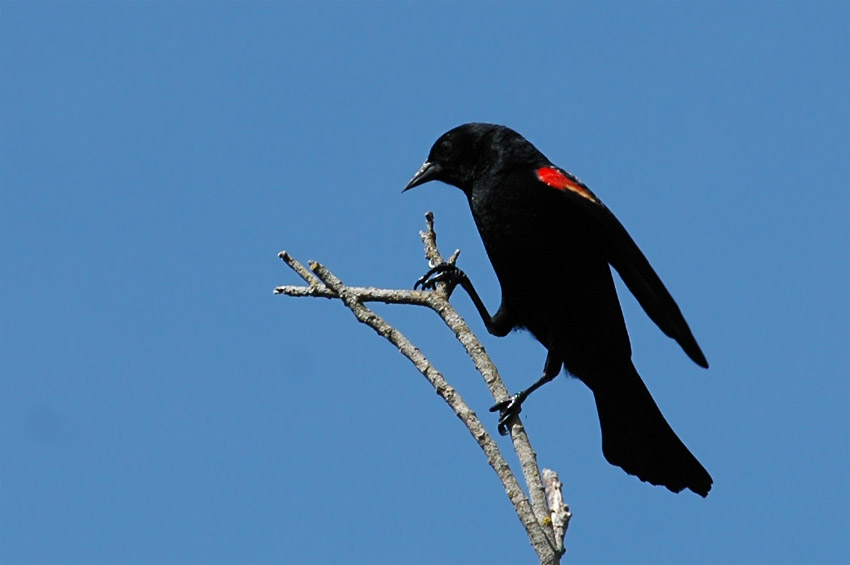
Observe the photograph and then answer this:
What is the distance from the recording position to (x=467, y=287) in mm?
5219

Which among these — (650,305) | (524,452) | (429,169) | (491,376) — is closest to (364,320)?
(491,376)

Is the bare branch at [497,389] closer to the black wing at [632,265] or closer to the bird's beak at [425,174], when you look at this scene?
the black wing at [632,265]

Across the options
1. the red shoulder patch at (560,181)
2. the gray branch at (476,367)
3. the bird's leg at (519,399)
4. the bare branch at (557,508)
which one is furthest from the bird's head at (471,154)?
the bare branch at (557,508)

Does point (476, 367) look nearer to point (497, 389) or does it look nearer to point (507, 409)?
point (497, 389)

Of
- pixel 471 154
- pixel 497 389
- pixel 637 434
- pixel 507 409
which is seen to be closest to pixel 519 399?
pixel 507 409

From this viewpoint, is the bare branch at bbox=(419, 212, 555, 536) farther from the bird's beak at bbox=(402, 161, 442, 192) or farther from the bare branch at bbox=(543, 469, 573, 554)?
the bird's beak at bbox=(402, 161, 442, 192)

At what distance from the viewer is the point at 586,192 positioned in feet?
16.1

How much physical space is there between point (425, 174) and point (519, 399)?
1.63 meters

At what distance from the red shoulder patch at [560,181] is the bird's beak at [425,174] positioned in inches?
28.9

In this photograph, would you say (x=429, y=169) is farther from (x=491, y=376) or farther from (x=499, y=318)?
(x=491, y=376)

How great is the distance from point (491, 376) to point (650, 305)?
877mm

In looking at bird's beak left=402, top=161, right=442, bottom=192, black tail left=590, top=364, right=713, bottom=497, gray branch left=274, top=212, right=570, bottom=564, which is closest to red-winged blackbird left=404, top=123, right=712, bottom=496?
black tail left=590, top=364, right=713, bottom=497

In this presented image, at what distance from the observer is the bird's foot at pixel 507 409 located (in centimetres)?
396

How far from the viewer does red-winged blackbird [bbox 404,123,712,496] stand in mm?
4918
